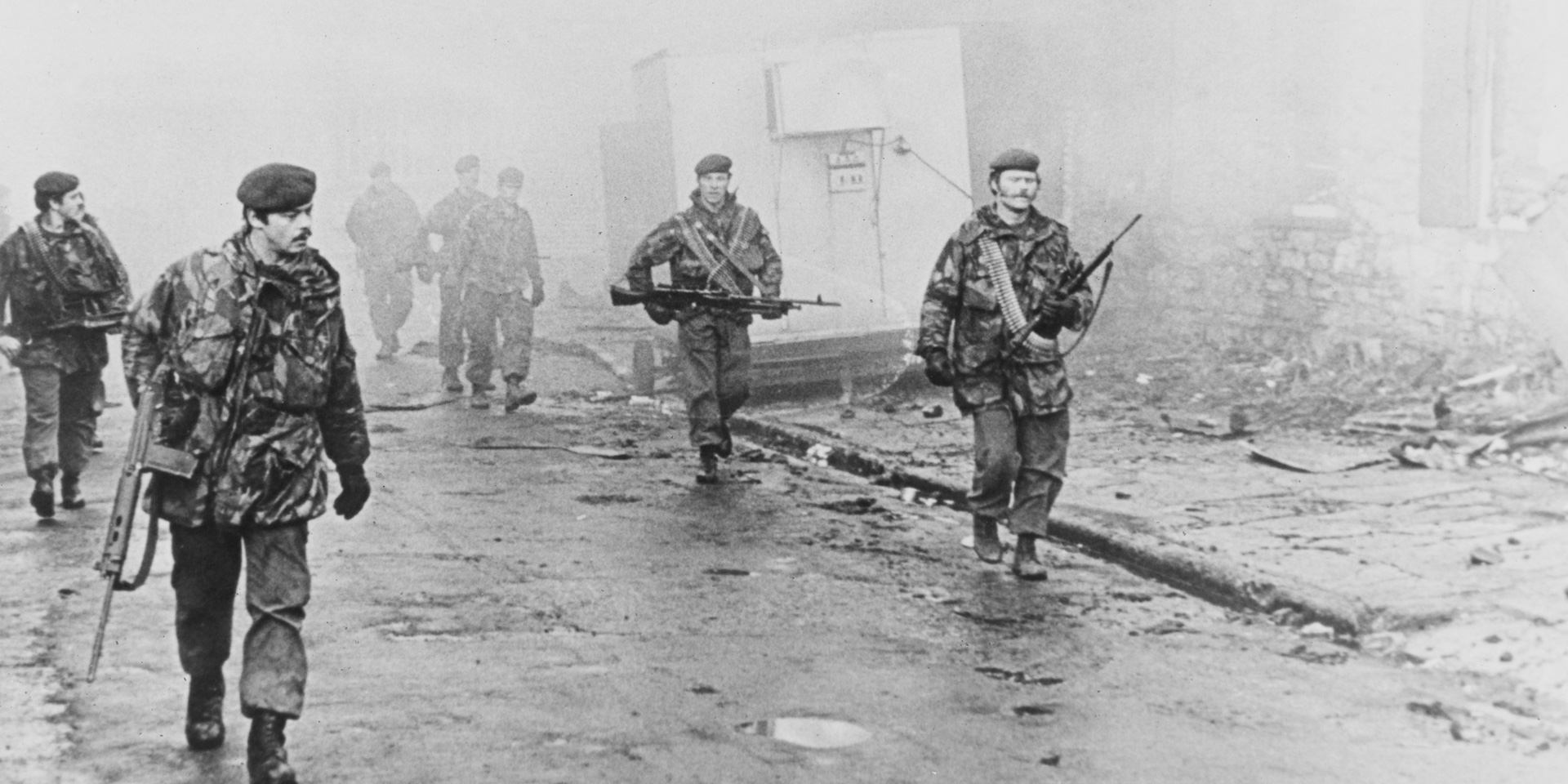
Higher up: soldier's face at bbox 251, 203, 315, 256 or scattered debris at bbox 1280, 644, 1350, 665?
soldier's face at bbox 251, 203, 315, 256

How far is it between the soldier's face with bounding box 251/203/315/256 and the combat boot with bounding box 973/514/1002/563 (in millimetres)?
3634

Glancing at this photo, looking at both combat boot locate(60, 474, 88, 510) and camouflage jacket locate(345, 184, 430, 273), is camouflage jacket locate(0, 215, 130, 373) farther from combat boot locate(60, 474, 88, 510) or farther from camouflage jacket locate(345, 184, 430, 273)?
camouflage jacket locate(345, 184, 430, 273)

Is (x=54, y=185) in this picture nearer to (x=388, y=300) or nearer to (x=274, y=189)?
(x=274, y=189)

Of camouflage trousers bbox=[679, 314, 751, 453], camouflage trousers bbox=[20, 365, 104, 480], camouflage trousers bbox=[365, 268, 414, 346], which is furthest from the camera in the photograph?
camouflage trousers bbox=[365, 268, 414, 346]

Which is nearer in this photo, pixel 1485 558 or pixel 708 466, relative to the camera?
pixel 1485 558

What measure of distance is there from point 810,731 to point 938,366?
242 centimetres

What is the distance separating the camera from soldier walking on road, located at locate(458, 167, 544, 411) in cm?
1264

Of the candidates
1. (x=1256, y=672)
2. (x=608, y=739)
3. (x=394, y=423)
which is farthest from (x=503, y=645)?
(x=394, y=423)

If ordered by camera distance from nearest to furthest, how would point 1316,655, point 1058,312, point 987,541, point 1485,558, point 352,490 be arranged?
1. point 352,490
2. point 1316,655
3. point 1058,312
4. point 1485,558
5. point 987,541

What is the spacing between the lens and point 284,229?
4.57 metres

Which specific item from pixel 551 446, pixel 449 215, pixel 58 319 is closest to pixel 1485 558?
pixel 551 446

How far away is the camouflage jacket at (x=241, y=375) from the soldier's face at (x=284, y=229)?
5 centimetres

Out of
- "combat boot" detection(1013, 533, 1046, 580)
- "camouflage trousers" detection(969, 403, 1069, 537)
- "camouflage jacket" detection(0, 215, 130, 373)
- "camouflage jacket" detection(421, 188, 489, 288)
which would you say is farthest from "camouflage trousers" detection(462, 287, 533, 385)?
"combat boot" detection(1013, 533, 1046, 580)

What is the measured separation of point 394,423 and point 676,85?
3.45 metres
